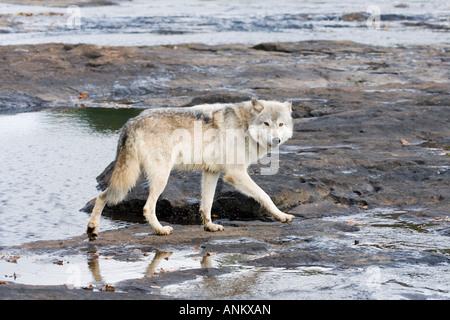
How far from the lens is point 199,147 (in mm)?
8367

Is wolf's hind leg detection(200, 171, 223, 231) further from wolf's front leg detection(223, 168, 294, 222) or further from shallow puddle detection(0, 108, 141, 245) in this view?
shallow puddle detection(0, 108, 141, 245)

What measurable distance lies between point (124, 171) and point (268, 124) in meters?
1.64

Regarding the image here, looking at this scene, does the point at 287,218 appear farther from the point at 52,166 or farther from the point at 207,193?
the point at 52,166

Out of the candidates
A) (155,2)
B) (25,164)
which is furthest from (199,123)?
(155,2)

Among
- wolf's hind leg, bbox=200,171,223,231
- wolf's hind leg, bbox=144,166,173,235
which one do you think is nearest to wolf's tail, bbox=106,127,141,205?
wolf's hind leg, bbox=144,166,173,235

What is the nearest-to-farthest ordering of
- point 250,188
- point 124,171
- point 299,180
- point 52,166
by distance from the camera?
point 124,171 → point 250,188 → point 299,180 → point 52,166

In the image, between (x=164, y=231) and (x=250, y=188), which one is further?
(x=250, y=188)

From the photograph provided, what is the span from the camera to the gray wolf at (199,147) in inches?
317

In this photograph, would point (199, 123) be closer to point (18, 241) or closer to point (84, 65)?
point (18, 241)

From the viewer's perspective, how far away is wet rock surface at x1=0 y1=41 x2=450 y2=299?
22.9 ft

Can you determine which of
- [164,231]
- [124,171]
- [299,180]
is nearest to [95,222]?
[124,171]

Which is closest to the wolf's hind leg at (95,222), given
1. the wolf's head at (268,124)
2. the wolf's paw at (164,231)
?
the wolf's paw at (164,231)

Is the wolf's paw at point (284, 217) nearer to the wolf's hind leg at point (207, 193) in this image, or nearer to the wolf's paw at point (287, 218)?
the wolf's paw at point (287, 218)

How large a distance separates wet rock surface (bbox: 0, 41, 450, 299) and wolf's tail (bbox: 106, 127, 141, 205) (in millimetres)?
494
